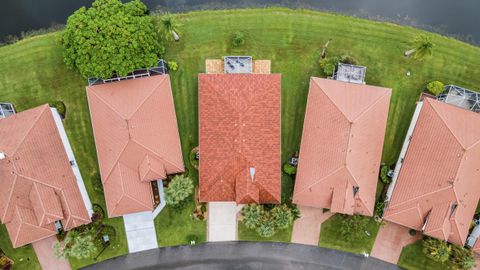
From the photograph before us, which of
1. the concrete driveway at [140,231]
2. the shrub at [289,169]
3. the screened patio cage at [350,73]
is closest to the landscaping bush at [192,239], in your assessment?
the concrete driveway at [140,231]

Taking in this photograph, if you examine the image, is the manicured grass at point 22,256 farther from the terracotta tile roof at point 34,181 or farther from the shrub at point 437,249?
the shrub at point 437,249

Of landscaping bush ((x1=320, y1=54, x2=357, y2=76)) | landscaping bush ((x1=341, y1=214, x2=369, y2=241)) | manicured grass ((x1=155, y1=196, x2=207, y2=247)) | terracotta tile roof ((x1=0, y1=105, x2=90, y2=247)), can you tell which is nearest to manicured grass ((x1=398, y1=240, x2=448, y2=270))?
landscaping bush ((x1=341, y1=214, x2=369, y2=241))

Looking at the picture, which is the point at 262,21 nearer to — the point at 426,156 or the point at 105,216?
the point at 426,156

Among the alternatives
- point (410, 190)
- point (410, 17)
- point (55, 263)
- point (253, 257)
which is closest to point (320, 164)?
point (410, 190)

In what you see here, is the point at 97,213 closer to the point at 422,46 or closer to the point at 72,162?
the point at 72,162

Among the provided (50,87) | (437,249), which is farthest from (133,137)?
(437,249)

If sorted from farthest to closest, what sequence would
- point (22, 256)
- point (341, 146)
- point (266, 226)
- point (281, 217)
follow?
1. point (22, 256)
2. point (281, 217)
3. point (266, 226)
4. point (341, 146)

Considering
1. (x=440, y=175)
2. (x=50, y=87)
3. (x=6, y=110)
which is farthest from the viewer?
(x=50, y=87)
